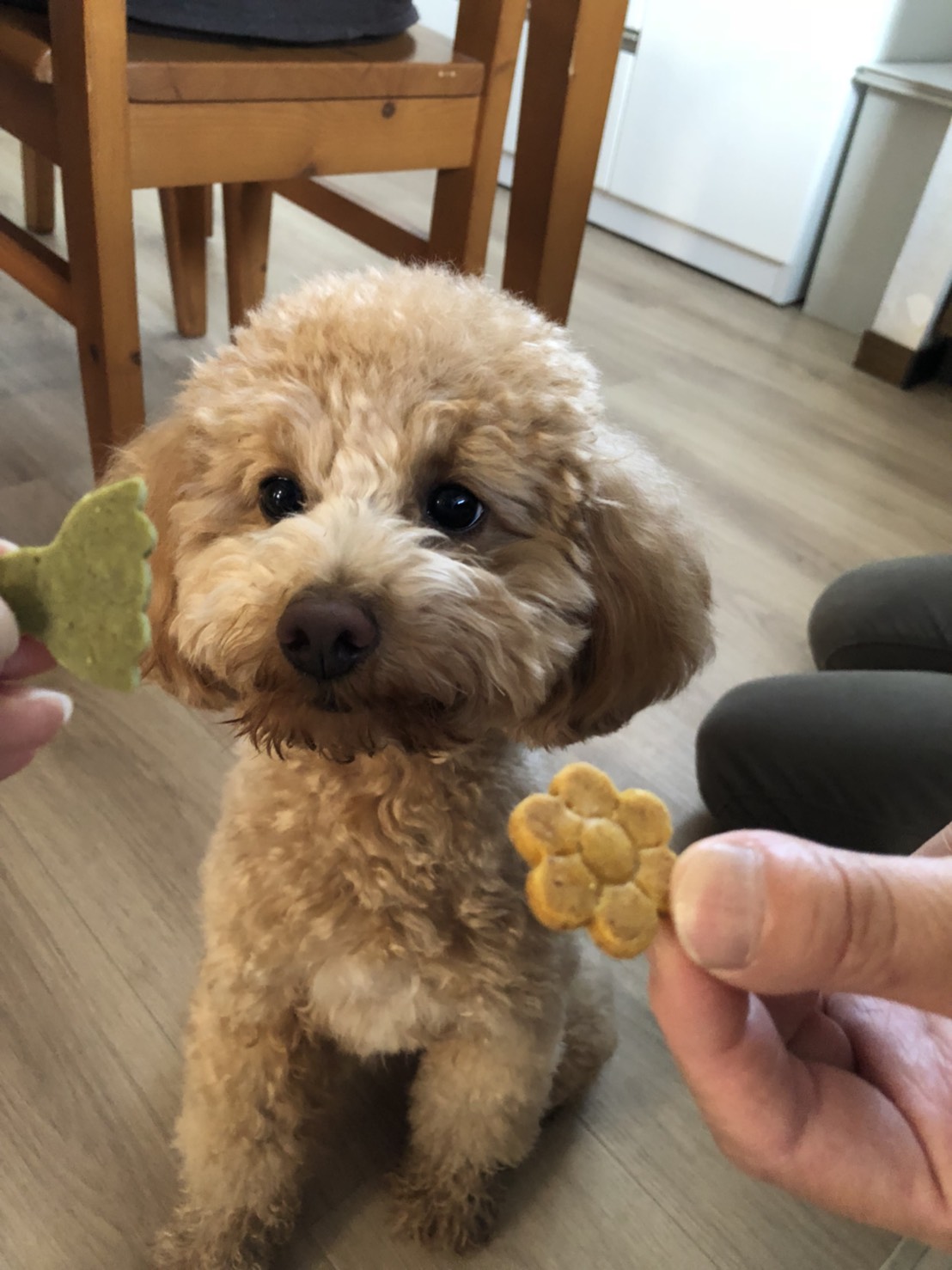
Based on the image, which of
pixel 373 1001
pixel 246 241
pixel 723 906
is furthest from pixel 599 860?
pixel 246 241

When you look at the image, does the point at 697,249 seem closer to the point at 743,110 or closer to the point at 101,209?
the point at 743,110

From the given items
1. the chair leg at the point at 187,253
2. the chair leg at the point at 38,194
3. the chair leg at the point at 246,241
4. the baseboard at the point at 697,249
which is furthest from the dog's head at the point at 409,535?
the baseboard at the point at 697,249

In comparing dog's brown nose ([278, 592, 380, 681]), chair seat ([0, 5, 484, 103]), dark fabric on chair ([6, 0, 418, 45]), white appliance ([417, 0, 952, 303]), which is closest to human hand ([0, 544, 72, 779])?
dog's brown nose ([278, 592, 380, 681])

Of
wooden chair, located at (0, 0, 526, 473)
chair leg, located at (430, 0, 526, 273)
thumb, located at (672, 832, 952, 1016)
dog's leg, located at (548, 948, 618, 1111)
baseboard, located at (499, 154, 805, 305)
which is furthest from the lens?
baseboard, located at (499, 154, 805, 305)

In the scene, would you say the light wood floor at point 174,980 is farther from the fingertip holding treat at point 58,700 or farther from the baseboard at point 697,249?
the baseboard at point 697,249

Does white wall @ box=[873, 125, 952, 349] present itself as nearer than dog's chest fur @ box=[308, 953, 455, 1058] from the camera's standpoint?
No

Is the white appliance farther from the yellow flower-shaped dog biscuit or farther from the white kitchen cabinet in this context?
the yellow flower-shaped dog biscuit

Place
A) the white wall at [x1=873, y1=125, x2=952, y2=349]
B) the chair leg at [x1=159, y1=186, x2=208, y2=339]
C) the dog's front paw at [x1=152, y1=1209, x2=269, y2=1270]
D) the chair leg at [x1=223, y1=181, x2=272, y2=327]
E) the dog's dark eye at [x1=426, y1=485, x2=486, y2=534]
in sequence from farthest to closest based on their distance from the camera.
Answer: the white wall at [x1=873, y1=125, x2=952, y2=349] → the chair leg at [x1=159, y1=186, x2=208, y2=339] → the chair leg at [x1=223, y1=181, x2=272, y2=327] → the dog's front paw at [x1=152, y1=1209, x2=269, y2=1270] → the dog's dark eye at [x1=426, y1=485, x2=486, y2=534]

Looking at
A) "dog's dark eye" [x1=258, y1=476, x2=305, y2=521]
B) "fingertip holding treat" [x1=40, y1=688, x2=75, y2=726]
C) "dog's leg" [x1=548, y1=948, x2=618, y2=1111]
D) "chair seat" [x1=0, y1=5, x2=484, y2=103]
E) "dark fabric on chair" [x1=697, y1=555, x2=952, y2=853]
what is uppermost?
"chair seat" [x1=0, y1=5, x2=484, y2=103]
